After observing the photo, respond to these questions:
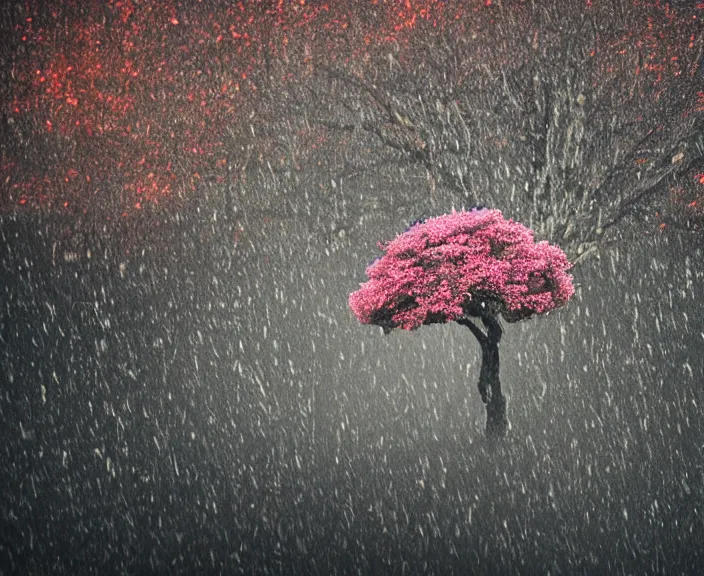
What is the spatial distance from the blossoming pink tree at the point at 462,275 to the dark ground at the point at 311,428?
1.94 meters

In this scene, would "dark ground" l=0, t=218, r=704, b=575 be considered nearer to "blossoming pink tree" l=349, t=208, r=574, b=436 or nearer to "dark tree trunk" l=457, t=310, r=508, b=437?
"dark tree trunk" l=457, t=310, r=508, b=437

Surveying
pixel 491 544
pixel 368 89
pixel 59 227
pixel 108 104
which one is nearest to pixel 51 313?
pixel 59 227

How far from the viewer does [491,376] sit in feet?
33.2

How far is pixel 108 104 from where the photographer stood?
14523 mm

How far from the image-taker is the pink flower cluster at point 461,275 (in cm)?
858

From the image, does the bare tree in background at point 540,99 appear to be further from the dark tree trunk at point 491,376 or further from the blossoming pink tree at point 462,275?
the blossoming pink tree at point 462,275

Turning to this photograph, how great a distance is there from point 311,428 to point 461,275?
5.10 meters

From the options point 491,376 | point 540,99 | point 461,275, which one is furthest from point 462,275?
point 540,99

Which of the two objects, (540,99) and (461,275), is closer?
(461,275)

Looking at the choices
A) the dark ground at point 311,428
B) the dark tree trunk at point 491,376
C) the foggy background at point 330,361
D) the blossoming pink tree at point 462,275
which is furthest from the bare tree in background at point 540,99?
the dark ground at point 311,428

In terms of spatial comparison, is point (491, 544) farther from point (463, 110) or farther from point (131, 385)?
point (131, 385)

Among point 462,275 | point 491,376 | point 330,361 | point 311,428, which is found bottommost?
point 311,428

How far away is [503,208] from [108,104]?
7.75 m

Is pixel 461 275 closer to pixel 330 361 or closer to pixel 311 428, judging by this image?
pixel 311 428
